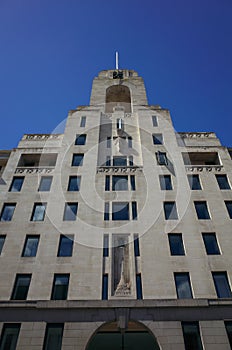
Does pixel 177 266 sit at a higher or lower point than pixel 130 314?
higher

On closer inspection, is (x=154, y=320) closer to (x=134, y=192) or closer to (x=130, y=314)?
(x=130, y=314)

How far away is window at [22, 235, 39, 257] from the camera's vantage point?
2311 cm

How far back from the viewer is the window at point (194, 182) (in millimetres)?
29078

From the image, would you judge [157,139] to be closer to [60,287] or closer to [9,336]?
[60,287]

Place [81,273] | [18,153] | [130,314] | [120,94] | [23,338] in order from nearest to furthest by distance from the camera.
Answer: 1. [23,338]
2. [130,314]
3. [81,273]
4. [18,153]
5. [120,94]

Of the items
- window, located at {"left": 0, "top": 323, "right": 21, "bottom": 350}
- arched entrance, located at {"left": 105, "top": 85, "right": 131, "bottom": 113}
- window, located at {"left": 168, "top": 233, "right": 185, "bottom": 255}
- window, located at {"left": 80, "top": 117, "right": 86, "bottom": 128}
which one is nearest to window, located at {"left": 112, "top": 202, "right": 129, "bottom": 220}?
window, located at {"left": 168, "top": 233, "right": 185, "bottom": 255}

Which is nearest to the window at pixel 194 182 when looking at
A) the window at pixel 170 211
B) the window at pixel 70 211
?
the window at pixel 170 211


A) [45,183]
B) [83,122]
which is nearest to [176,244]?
[45,183]

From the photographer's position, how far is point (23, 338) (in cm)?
1792

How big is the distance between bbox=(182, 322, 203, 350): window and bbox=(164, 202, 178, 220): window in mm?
9415

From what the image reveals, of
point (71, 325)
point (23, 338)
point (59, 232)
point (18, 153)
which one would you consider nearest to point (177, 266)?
point (71, 325)

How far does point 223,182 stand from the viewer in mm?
29797

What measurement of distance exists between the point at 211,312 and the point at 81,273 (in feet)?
33.2

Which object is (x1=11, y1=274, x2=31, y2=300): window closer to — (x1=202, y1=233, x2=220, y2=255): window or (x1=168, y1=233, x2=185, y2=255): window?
(x1=168, y1=233, x2=185, y2=255): window
